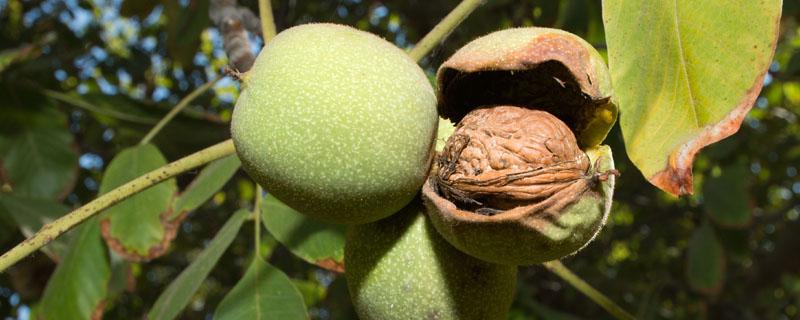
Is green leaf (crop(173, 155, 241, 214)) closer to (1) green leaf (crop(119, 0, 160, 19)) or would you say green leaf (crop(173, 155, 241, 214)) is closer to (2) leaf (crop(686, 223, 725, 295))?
(1) green leaf (crop(119, 0, 160, 19))

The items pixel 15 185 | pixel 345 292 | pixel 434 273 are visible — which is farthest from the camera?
pixel 345 292

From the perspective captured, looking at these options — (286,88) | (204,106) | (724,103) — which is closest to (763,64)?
(724,103)

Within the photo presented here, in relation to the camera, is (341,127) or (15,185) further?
(15,185)

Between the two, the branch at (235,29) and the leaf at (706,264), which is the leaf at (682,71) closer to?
the branch at (235,29)

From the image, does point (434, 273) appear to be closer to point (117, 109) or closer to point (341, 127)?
point (341, 127)

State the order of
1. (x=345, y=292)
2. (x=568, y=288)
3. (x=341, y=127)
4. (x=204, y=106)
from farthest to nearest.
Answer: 1. (x=204, y=106)
2. (x=568, y=288)
3. (x=345, y=292)
4. (x=341, y=127)

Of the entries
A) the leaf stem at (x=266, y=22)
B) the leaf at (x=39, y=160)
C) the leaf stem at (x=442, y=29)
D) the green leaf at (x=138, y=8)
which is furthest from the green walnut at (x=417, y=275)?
the green leaf at (x=138, y=8)
